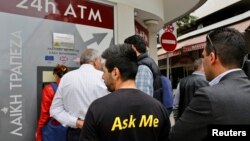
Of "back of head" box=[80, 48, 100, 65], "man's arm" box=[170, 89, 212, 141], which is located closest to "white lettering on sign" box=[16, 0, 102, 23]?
"back of head" box=[80, 48, 100, 65]

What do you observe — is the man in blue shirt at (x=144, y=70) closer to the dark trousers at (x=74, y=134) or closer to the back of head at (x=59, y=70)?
the dark trousers at (x=74, y=134)

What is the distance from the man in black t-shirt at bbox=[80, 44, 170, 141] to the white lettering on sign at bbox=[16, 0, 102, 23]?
7.61ft

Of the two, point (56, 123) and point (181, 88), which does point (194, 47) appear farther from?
point (56, 123)

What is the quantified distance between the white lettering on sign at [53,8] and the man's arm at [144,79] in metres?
1.54

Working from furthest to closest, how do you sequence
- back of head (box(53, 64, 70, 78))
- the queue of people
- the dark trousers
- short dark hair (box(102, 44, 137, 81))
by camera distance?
1. back of head (box(53, 64, 70, 78))
2. the dark trousers
3. short dark hair (box(102, 44, 137, 81))
4. the queue of people

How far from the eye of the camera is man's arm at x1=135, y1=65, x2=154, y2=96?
3.84m

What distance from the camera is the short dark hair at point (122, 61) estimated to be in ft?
7.61

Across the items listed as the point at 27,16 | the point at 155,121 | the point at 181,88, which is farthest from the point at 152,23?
the point at 155,121

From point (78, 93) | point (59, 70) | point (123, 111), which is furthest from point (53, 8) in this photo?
point (123, 111)

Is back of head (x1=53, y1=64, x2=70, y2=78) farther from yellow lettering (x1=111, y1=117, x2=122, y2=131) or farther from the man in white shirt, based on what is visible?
yellow lettering (x1=111, y1=117, x2=122, y2=131)

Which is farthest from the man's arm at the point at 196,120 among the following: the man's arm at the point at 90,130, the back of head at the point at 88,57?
the back of head at the point at 88,57

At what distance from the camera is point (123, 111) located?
2139 millimetres

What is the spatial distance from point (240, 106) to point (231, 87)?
0.40 ft

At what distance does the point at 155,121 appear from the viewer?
226 centimetres
